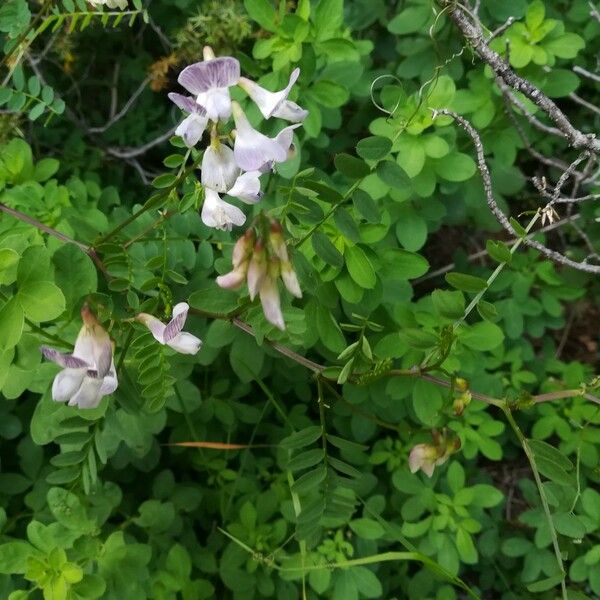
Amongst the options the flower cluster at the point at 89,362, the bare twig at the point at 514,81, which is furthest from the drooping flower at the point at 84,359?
the bare twig at the point at 514,81

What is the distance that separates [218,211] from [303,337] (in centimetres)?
38

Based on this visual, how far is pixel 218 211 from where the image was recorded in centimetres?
117

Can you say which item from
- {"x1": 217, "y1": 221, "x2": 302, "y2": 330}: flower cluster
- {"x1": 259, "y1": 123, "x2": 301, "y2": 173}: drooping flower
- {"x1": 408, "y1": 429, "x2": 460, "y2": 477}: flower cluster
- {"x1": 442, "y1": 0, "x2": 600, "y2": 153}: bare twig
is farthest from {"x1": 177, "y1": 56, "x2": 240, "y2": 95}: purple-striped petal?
{"x1": 408, "y1": 429, "x2": 460, "y2": 477}: flower cluster

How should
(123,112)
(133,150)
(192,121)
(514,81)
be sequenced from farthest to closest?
1. (133,150)
2. (123,112)
3. (514,81)
4. (192,121)

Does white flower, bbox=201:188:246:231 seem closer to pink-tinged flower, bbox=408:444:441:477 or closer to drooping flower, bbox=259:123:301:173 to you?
drooping flower, bbox=259:123:301:173

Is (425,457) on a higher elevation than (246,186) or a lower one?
lower

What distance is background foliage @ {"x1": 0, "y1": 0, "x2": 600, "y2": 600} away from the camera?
4.21ft

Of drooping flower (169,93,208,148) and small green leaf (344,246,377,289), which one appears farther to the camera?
small green leaf (344,246,377,289)

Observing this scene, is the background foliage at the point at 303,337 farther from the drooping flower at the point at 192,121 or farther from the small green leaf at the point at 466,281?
the drooping flower at the point at 192,121

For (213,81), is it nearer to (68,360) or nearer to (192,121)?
(192,121)

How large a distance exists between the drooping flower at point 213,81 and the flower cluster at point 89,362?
279 millimetres

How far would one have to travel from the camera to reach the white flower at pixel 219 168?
1073 mm

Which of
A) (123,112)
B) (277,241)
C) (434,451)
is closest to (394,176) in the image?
(277,241)

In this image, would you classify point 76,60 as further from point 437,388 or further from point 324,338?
point 437,388
